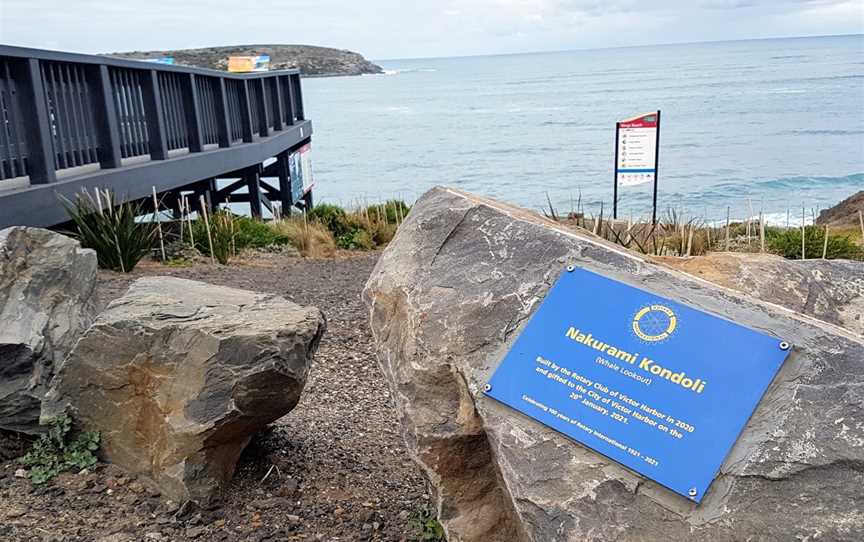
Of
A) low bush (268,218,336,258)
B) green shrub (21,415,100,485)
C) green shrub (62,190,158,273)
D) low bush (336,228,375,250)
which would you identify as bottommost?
low bush (336,228,375,250)

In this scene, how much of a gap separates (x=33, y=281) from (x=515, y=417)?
2975 mm

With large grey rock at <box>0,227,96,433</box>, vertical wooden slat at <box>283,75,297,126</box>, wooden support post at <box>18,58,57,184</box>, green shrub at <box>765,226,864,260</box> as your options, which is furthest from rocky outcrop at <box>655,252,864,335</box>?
vertical wooden slat at <box>283,75,297,126</box>

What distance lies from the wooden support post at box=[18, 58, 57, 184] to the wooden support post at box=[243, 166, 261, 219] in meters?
7.54

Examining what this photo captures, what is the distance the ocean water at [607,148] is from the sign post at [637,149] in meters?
1.73

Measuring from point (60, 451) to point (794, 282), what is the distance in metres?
3.46

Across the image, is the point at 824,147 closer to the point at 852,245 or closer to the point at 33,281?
the point at 852,245

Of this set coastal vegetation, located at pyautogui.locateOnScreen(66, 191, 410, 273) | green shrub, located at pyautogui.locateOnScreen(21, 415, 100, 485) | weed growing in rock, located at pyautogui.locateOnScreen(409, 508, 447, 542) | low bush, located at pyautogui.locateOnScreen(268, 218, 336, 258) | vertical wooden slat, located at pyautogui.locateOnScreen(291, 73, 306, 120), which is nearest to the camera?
weed growing in rock, located at pyautogui.locateOnScreen(409, 508, 447, 542)

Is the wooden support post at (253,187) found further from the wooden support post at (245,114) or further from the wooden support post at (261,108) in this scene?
the wooden support post at (245,114)

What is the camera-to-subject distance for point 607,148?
40969mm

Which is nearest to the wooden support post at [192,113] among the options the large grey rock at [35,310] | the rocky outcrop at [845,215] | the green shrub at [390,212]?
the green shrub at [390,212]

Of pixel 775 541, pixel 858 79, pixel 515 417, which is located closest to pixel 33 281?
pixel 515 417

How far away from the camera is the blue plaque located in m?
Answer: 2.45

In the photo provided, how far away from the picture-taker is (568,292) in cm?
287

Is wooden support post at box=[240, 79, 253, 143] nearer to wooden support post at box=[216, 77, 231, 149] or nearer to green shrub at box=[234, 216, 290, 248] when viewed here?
wooden support post at box=[216, 77, 231, 149]
